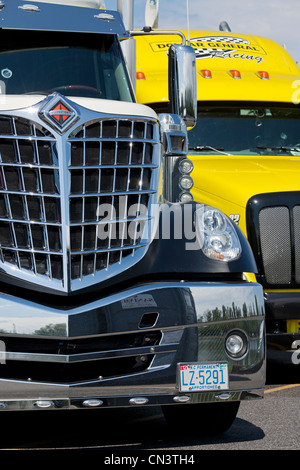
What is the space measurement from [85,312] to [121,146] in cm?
110

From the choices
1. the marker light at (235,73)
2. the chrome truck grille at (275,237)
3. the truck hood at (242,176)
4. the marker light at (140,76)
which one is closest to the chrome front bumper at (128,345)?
the chrome truck grille at (275,237)

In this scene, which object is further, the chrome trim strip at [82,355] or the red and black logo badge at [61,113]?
the red and black logo badge at [61,113]

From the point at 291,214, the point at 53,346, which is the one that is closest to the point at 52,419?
the point at 53,346

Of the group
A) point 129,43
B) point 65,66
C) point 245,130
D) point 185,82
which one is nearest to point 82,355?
point 65,66

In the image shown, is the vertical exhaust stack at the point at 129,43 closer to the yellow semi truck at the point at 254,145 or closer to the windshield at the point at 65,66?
the windshield at the point at 65,66

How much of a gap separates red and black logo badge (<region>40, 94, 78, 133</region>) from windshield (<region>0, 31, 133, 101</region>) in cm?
116

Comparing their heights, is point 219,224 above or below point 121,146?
below

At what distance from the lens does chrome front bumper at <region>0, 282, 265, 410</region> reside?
5.04 m

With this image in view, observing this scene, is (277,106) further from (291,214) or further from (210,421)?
(210,421)

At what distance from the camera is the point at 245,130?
32.0ft

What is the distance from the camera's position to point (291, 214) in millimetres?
8164

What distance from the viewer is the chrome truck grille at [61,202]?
5.28 m

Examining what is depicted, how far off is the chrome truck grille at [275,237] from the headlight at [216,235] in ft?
7.39

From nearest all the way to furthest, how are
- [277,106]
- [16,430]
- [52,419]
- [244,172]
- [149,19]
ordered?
[16,430]
[52,419]
[244,172]
[149,19]
[277,106]
